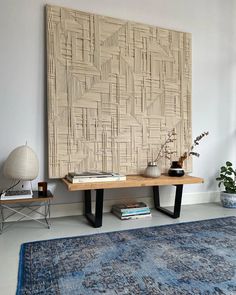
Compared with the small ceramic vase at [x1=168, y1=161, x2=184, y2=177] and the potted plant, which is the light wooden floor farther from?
the small ceramic vase at [x1=168, y1=161, x2=184, y2=177]

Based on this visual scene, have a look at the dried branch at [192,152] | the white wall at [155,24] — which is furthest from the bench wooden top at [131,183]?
the white wall at [155,24]

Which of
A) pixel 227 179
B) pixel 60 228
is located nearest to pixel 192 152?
pixel 227 179

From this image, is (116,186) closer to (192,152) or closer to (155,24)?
(192,152)

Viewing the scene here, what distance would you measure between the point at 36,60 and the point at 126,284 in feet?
6.79

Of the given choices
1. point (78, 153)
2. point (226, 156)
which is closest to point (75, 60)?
point (78, 153)

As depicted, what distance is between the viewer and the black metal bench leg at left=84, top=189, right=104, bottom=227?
217cm

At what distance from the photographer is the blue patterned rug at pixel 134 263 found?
1.26 m

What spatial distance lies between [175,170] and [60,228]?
49.7 inches

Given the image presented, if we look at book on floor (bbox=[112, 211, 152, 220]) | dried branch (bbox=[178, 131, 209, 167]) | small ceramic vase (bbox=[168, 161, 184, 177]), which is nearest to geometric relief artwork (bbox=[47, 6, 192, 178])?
dried branch (bbox=[178, 131, 209, 167])

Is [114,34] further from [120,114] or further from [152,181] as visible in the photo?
[152,181]

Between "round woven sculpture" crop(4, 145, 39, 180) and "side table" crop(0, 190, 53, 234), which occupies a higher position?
"round woven sculpture" crop(4, 145, 39, 180)

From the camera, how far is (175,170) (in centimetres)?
260

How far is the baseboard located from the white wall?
0.06 meters

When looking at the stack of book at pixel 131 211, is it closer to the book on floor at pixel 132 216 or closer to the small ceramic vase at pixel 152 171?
the book on floor at pixel 132 216
